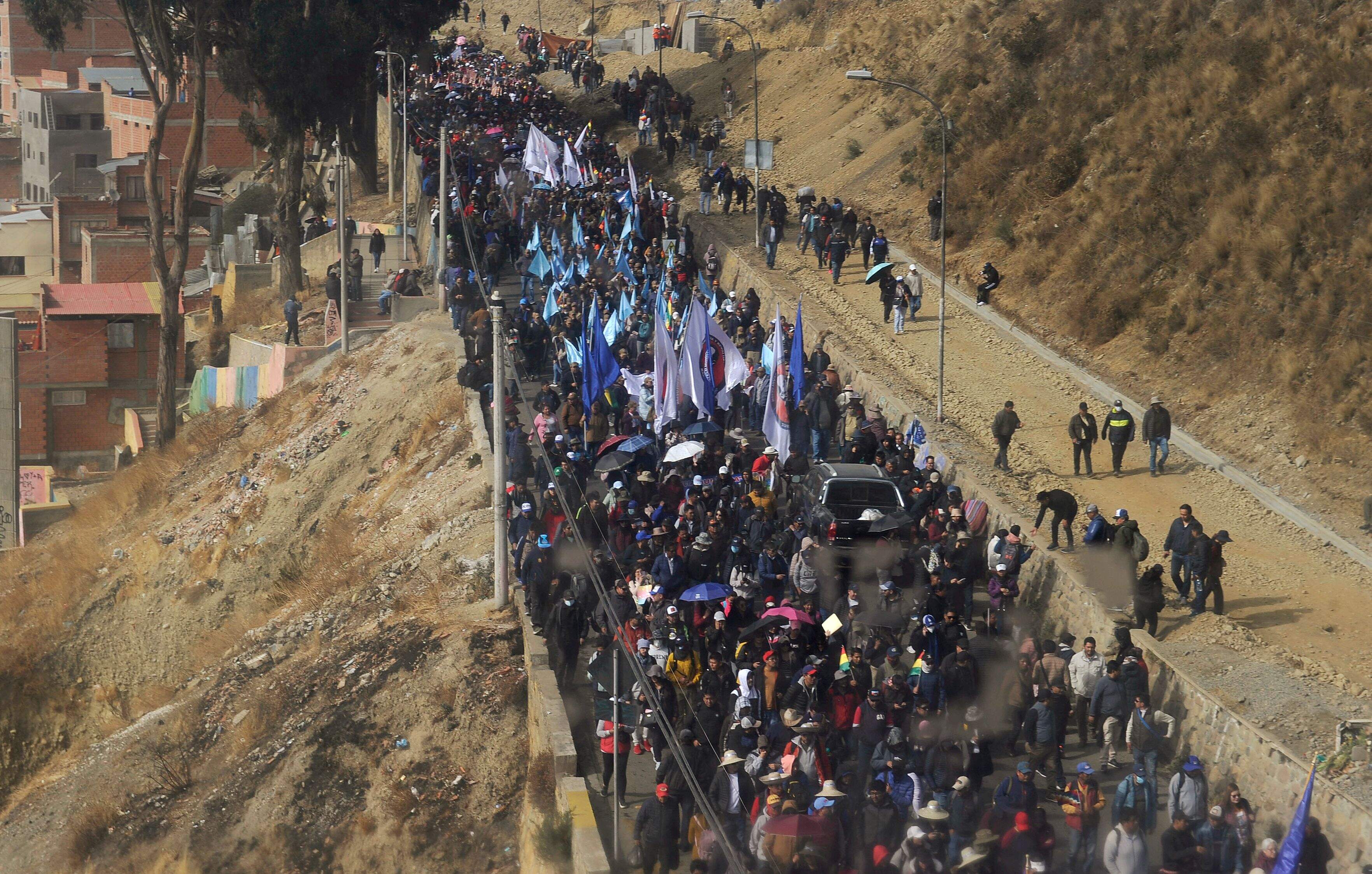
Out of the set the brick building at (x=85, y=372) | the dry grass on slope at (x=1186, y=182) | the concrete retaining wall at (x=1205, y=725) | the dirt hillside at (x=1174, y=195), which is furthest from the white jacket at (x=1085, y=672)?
the brick building at (x=85, y=372)

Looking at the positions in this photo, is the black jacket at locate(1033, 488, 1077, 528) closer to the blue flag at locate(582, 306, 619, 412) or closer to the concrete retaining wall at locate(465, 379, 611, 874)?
the concrete retaining wall at locate(465, 379, 611, 874)

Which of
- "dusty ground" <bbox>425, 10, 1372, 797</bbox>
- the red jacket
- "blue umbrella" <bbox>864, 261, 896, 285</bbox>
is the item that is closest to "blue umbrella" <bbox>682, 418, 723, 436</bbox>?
"dusty ground" <bbox>425, 10, 1372, 797</bbox>

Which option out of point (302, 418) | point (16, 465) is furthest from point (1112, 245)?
point (16, 465)

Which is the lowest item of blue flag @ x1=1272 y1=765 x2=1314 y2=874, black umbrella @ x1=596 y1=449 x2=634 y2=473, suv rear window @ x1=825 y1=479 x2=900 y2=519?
blue flag @ x1=1272 y1=765 x2=1314 y2=874

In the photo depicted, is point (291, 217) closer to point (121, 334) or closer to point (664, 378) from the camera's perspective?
point (121, 334)

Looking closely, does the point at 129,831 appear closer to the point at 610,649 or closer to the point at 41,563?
the point at 610,649

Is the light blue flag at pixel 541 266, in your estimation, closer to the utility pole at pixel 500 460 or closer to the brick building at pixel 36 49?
the utility pole at pixel 500 460
